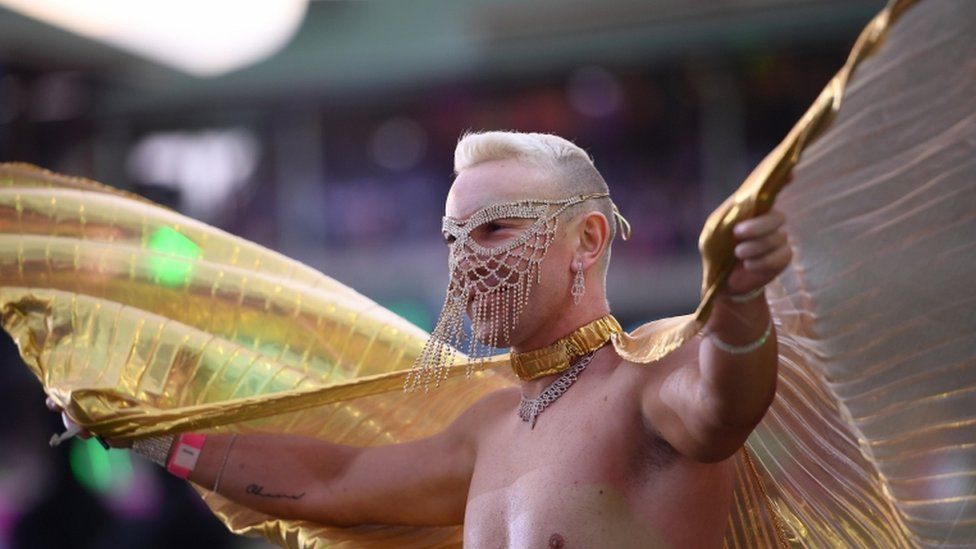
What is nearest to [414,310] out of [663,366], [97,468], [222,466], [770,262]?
[97,468]

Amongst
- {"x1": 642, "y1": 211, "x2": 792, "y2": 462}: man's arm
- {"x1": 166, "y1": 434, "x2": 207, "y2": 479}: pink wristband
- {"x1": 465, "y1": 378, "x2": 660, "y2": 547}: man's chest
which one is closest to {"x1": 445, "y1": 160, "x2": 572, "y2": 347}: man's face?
{"x1": 465, "y1": 378, "x2": 660, "y2": 547}: man's chest

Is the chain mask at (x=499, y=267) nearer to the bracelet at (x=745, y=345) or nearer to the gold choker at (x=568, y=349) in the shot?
the gold choker at (x=568, y=349)

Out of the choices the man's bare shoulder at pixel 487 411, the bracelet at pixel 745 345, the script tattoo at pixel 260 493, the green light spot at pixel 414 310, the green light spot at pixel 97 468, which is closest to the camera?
the bracelet at pixel 745 345

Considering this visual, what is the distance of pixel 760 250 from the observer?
1516 mm

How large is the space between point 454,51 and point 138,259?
→ 699 centimetres

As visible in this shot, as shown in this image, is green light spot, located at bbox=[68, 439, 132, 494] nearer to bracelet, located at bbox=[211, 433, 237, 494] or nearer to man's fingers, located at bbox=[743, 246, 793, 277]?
bracelet, located at bbox=[211, 433, 237, 494]

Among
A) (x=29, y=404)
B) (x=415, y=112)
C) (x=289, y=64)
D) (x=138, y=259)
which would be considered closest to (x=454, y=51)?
(x=415, y=112)

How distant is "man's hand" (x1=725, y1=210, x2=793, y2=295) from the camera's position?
1514 mm

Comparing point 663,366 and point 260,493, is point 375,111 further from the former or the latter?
point 663,366

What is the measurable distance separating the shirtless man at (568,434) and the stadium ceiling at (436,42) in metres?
6.19

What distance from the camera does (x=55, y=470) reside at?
6.93 meters

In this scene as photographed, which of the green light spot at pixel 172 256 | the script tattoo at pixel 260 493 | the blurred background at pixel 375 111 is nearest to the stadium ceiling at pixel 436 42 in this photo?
the blurred background at pixel 375 111

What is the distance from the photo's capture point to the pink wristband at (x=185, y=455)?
2562mm

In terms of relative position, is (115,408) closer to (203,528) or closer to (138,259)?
(138,259)
